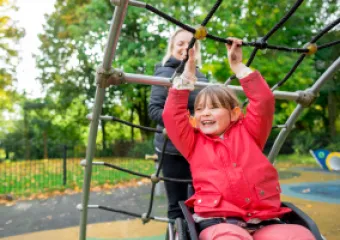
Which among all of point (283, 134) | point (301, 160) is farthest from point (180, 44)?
point (301, 160)

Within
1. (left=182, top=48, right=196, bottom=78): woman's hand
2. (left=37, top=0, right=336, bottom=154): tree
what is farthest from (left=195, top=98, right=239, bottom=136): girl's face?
(left=37, top=0, right=336, bottom=154): tree

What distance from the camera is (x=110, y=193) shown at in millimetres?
6055

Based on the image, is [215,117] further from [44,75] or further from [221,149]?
[44,75]

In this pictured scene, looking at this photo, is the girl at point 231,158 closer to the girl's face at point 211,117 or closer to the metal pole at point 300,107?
the girl's face at point 211,117

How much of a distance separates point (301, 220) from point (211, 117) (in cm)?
52

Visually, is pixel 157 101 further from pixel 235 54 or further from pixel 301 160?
pixel 301 160

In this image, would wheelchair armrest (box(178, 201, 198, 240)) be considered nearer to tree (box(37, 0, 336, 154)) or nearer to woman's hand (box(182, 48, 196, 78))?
woman's hand (box(182, 48, 196, 78))

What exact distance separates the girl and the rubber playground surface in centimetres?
184

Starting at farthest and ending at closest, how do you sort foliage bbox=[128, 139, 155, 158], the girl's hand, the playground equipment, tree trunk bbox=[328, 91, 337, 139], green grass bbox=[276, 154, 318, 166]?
tree trunk bbox=[328, 91, 337, 139] < foliage bbox=[128, 139, 155, 158] < green grass bbox=[276, 154, 318, 166] < the playground equipment < the girl's hand

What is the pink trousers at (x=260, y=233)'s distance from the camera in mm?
1313

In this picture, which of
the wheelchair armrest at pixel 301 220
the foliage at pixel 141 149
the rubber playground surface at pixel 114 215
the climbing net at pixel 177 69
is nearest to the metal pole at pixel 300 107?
the climbing net at pixel 177 69

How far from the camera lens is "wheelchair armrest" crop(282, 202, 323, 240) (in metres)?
1.37

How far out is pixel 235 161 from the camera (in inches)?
61.1

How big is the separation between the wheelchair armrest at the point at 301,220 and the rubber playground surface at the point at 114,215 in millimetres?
1842
